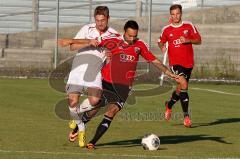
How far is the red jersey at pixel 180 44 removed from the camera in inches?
688

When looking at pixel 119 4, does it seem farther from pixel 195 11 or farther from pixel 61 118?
pixel 61 118

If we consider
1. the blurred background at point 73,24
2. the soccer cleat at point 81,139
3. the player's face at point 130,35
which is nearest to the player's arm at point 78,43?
the player's face at point 130,35

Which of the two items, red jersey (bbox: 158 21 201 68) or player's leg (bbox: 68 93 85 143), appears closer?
player's leg (bbox: 68 93 85 143)

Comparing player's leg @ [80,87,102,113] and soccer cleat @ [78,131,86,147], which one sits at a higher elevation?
player's leg @ [80,87,102,113]

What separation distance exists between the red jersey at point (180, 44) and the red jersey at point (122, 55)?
4.07 meters

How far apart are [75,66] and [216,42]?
803 inches

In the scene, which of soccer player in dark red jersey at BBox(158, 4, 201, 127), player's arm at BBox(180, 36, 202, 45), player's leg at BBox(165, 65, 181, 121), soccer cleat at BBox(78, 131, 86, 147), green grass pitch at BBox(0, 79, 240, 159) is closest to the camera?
green grass pitch at BBox(0, 79, 240, 159)

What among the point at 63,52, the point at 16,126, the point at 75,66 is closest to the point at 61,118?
the point at 16,126

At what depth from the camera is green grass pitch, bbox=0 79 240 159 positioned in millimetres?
12133

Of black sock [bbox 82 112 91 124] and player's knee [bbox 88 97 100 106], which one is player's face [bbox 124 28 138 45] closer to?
player's knee [bbox 88 97 100 106]

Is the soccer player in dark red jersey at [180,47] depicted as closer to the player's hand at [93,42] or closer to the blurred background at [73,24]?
the player's hand at [93,42]

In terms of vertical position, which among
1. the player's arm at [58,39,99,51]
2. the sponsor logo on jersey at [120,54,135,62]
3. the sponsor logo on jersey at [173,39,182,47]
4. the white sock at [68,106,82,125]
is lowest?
the white sock at [68,106,82,125]

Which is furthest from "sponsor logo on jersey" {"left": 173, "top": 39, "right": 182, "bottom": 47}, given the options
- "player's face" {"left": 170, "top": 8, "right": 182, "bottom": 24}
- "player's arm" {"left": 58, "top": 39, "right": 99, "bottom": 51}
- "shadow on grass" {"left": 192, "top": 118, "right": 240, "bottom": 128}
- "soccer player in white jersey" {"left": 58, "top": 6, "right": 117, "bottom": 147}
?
"player's arm" {"left": 58, "top": 39, "right": 99, "bottom": 51}

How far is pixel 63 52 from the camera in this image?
3269cm
